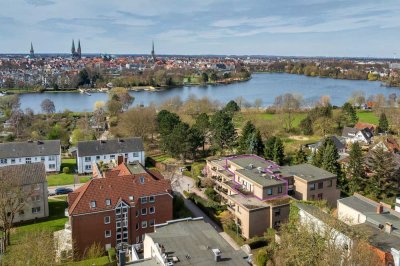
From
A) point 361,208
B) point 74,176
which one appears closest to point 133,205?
point 361,208

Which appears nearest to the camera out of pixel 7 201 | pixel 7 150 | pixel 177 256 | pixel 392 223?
pixel 177 256

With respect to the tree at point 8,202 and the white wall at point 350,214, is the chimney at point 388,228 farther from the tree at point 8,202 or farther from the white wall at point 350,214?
the tree at point 8,202

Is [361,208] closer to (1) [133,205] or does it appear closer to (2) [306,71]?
(1) [133,205]

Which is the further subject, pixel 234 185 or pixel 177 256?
pixel 234 185

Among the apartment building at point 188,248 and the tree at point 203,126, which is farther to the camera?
the tree at point 203,126

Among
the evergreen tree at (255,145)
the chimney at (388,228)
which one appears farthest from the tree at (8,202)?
the evergreen tree at (255,145)

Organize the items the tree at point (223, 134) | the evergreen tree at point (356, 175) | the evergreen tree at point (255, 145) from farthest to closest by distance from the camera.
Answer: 1. the tree at point (223, 134)
2. the evergreen tree at point (255, 145)
3. the evergreen tree at point (356, 175)

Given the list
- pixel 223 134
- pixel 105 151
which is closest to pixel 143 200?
pixel 105 151
